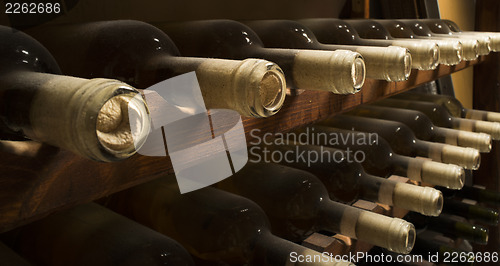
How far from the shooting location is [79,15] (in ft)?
2.05

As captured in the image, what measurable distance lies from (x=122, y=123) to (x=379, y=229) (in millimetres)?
404

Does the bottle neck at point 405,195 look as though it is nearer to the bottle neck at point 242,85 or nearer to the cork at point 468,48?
the cork at point 468,48

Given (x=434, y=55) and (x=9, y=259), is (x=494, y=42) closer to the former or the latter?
(x=434, y=55)

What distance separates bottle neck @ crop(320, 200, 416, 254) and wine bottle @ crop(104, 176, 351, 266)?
111 mm

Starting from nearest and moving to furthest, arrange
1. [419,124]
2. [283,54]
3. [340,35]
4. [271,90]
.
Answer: [271,90] < [283,54] < [340,35] < [419,124]

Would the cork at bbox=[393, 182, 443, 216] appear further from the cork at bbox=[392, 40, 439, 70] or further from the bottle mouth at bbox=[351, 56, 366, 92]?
the bottle mouth at bbox=[351, 56, 366, 92]

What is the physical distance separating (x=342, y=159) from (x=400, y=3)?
702 mm

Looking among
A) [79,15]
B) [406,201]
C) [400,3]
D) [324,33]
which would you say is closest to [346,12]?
[400,3]

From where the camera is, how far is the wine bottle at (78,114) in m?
0.26

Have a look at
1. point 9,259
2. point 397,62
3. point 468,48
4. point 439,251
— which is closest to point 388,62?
point 397,62

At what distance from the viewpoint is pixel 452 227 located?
98 cm

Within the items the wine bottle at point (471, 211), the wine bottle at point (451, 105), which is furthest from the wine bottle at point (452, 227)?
the wine bottle at point (451, 105)

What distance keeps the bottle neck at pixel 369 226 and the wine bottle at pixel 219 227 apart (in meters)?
0.11

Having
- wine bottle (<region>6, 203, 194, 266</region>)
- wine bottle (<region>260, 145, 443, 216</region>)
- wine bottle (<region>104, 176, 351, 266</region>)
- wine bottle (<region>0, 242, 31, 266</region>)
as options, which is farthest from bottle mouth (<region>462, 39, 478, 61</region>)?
wine bottle (<region>0, 242, 31, 266</region>)
